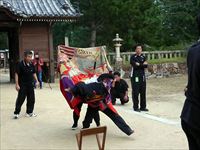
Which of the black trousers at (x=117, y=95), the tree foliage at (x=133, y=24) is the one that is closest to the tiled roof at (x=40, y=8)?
the tree foliage at (x=133, y=24)

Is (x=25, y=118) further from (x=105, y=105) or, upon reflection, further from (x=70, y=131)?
(x=105, y=105)

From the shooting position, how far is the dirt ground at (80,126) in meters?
7.50

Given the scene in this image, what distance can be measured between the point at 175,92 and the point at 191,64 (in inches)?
472

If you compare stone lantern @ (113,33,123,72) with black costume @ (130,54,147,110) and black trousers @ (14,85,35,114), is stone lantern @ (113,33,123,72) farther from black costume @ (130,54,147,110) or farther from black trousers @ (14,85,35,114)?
black trousers @ (14,85,35,114)

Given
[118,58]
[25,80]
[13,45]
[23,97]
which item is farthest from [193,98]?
[118,58]

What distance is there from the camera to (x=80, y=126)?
9.10m

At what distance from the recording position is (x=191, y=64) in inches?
148

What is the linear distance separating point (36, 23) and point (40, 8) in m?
0.66

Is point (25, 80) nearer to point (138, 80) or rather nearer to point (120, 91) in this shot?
point (138, 80)

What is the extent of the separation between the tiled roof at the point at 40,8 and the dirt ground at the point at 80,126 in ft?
17.7

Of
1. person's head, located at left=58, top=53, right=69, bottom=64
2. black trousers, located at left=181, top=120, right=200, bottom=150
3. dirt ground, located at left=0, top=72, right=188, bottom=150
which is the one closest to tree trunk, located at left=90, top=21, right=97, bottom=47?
dirt ground, located at left=0, top=72, right=188, bottom=150

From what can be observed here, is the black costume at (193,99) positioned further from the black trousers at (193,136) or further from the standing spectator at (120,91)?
the standing spectator at (120,91)

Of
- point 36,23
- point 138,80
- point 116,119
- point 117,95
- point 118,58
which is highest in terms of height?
point 36,23

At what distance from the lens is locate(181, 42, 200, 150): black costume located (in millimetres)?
3699
